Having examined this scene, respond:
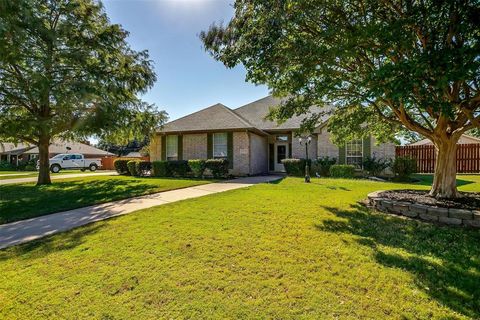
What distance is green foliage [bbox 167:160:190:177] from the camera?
16.2 metres

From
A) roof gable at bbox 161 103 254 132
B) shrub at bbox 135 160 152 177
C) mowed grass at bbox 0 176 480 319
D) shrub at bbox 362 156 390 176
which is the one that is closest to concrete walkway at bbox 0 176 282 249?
mowed grass at bbox 0 176 480 319

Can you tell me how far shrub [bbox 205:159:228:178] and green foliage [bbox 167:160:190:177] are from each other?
1.61m

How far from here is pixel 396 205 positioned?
6.26 metres

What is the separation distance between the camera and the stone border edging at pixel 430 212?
16.8 ft

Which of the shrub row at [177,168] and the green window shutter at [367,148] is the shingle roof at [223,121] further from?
the green window shutter at [367,148]

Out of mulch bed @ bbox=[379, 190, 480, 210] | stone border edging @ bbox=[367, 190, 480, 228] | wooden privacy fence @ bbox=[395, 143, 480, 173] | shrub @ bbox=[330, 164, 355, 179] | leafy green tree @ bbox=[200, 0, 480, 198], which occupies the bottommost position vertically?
stone border edging @ bbox=[367, 190, 480, 228]

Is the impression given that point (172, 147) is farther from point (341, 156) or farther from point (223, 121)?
point (341, 156)

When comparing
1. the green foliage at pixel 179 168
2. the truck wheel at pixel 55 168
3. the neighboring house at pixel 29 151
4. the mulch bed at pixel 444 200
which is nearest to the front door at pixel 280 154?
the green foliage at pixel 179 168

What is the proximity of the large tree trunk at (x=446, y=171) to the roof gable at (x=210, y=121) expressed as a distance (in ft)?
35.4

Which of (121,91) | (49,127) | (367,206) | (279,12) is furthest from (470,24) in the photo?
(49,127)

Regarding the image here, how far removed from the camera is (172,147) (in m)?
19.0

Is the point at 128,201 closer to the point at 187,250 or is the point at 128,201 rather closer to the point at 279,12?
the point at 187,250

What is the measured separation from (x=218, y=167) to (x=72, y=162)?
2237cm

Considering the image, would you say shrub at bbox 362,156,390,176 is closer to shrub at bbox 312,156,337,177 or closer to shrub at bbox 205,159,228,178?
shrub at bbox 312,156,337,177
